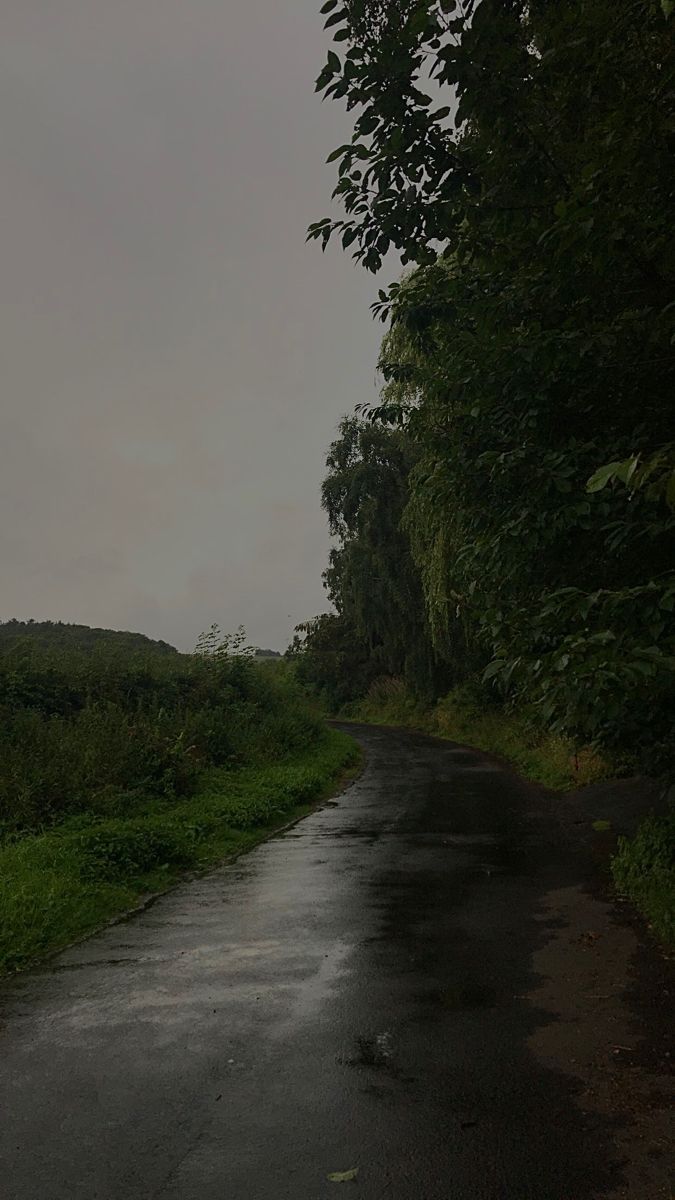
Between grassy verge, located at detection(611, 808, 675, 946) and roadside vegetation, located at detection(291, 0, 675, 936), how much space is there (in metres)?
0.09

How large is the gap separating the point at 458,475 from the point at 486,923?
4.37 m

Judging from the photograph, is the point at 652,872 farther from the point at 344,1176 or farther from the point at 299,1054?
the point at 344,1176

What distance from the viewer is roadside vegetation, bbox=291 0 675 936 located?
4848mm

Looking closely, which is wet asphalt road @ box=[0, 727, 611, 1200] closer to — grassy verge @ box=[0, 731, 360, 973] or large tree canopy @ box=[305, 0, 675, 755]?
grassy verge @ box=[0, 731, 360, 973]

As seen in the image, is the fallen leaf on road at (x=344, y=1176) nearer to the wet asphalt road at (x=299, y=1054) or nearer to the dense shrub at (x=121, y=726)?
the wet asphalt road at (x=299, y=1054)

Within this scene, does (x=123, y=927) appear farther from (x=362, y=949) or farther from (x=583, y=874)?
(x=583, y=874)

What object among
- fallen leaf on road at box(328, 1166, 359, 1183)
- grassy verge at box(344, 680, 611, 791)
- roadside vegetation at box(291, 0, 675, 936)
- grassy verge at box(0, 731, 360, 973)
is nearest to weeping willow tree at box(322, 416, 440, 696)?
grassy verge at box(344, 680, 611, 791)

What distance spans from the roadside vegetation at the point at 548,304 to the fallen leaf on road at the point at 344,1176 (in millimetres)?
2388

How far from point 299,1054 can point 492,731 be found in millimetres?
24324

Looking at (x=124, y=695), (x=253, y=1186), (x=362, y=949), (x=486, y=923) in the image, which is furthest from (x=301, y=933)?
(x=124, y=695)

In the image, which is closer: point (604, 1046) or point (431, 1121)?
point (431, 1121)

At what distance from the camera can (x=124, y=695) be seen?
63.4 ft

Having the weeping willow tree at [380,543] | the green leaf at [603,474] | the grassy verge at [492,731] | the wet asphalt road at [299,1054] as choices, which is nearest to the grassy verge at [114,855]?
the wet asphalt road at [299,1054]

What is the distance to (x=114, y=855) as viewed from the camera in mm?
10297
